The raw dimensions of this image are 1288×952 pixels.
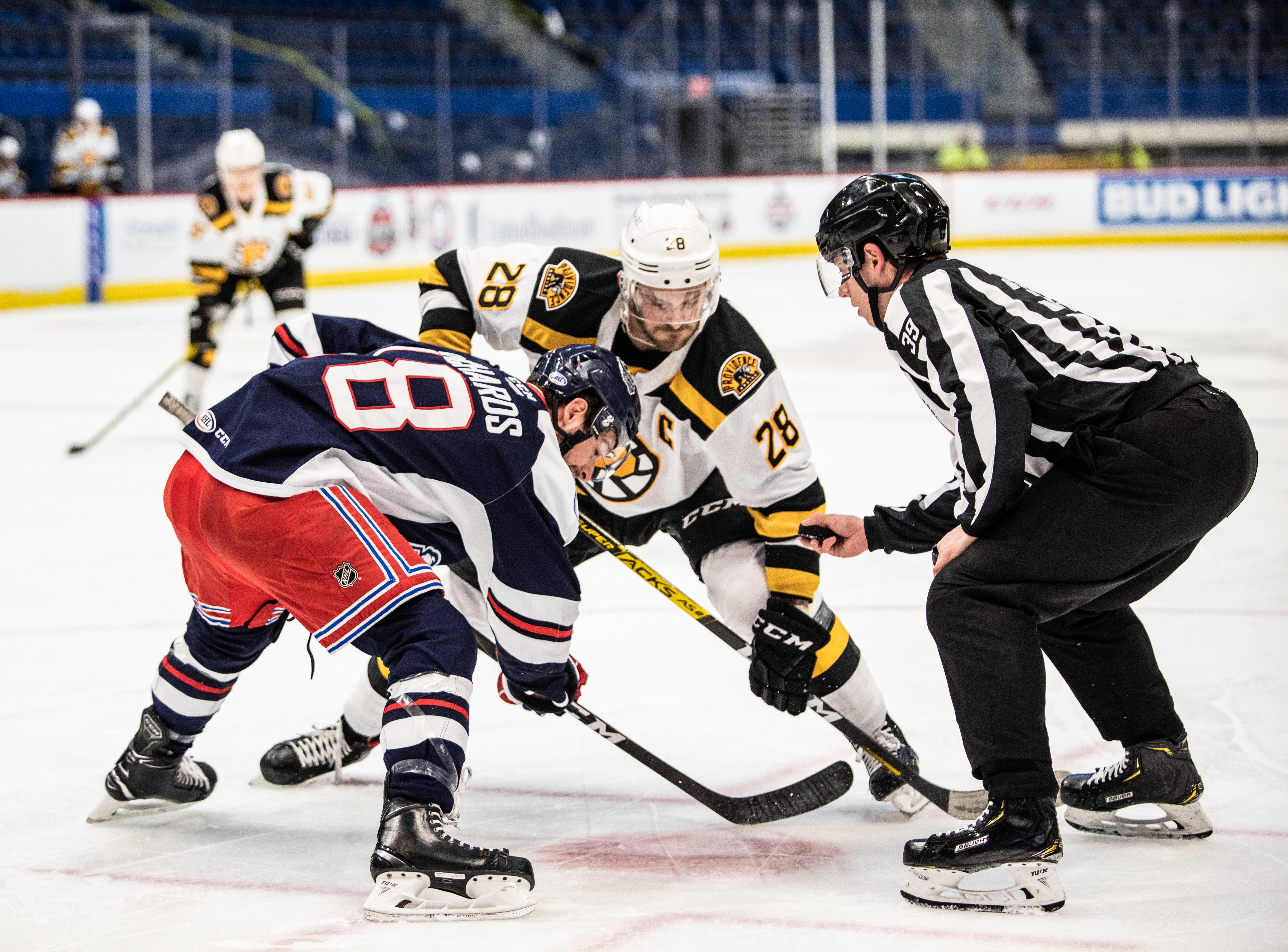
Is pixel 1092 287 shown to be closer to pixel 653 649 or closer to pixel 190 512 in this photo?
pixel 653 649

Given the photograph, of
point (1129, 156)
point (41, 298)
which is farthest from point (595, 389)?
point (1129, 156)

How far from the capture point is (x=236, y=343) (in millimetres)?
9453

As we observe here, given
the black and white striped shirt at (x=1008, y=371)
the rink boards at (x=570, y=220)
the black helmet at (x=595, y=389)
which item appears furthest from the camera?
the rink boards at (x=570, y=220)

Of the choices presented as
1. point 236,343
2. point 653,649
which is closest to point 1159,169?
point 236,343

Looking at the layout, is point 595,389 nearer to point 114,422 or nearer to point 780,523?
point 780,523

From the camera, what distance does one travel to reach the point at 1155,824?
7.77ft

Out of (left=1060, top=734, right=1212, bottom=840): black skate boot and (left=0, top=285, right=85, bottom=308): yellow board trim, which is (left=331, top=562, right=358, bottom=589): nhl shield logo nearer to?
(left=1060, top=734, right=1212, bottom=840): black skate boot

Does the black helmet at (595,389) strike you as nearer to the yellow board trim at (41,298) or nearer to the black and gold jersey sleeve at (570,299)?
the black and gold jersey sleeve at (570,299)

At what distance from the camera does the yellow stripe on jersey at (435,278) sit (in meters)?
2.90

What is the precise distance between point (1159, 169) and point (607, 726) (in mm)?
14770

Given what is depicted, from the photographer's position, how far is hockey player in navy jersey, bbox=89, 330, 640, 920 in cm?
203

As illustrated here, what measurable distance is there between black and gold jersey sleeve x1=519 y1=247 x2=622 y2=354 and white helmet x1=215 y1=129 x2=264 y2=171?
14.0 feet

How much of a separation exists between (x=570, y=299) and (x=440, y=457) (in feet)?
2.54

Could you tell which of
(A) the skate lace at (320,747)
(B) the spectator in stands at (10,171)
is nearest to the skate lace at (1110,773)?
(A) the skate lace at (320,747)
